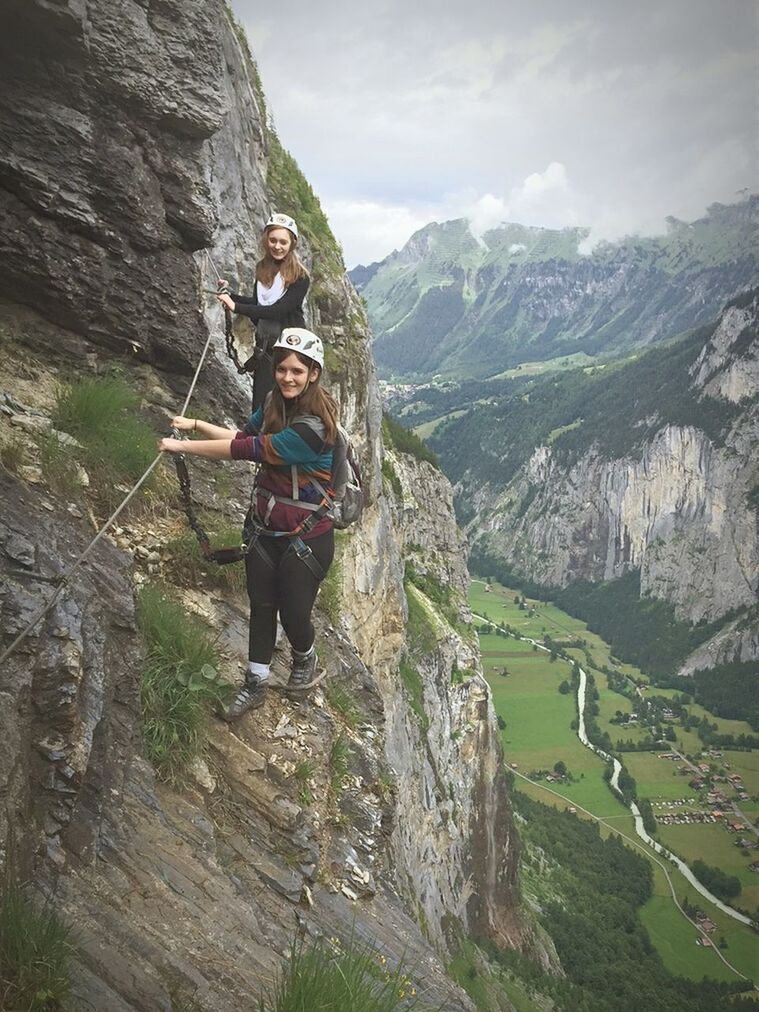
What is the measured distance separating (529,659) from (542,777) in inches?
2256

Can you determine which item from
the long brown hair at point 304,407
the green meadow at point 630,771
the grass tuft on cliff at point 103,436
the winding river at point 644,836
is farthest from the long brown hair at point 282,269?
the winding river at point 644,836

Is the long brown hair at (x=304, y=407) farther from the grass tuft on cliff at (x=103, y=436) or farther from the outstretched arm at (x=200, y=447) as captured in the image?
the grass tuft on cliff at (x=103, y=436)

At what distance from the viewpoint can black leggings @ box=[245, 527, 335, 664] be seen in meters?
6.37

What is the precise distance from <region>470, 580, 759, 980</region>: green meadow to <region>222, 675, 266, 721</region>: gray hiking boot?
316 ft

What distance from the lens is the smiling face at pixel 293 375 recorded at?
585 centimetres

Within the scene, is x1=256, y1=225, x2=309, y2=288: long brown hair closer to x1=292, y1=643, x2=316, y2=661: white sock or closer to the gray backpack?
the gray backpack

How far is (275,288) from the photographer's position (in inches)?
339

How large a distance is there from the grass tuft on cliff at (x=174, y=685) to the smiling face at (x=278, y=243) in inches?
170

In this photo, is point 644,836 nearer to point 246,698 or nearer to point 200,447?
point 246,698

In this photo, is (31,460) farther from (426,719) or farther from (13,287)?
(426,719)

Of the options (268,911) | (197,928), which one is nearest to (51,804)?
(197,928)

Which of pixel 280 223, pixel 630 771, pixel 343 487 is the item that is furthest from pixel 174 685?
pixel 630 771

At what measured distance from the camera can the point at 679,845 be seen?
360ft

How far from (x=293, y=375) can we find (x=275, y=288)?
321 centimetres
